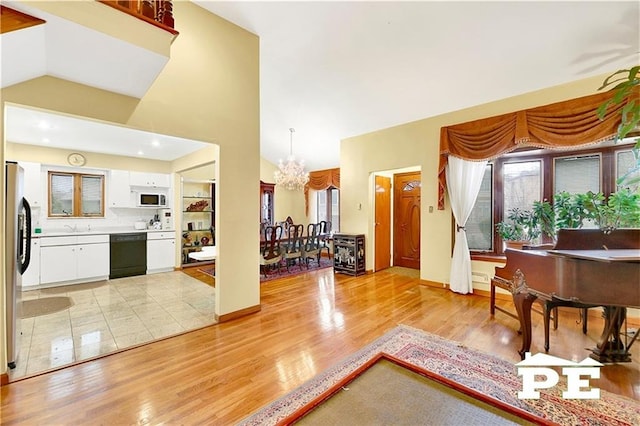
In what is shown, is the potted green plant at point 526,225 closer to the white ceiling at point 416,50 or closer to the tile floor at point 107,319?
the white ceiling at point 416,50

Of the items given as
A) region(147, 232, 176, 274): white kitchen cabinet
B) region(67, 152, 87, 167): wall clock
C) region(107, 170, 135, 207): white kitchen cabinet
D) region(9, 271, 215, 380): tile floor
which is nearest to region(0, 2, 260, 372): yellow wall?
region(9, 271, 215, 380): tile floor

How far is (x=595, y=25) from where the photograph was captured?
2705 millimetres

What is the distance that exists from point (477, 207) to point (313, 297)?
322 centimetres

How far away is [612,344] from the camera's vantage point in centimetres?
246

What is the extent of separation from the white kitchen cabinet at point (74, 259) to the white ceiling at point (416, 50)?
5.83 ft

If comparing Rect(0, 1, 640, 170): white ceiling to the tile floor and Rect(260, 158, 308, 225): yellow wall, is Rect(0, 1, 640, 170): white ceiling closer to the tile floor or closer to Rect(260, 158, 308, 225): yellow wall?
the tile floor

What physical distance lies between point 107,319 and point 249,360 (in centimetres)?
218

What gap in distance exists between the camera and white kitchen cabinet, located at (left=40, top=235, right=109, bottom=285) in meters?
4.50

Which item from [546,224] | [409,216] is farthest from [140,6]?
[409,216]

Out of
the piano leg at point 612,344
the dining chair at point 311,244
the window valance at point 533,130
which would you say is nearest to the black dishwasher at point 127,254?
the dining chair at point 311,244

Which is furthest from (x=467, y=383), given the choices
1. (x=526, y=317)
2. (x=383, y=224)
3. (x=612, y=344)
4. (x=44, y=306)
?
(x=44, y=306)

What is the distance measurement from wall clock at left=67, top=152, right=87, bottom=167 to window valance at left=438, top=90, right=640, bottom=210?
6888mm

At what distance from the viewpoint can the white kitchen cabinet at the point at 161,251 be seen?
5609 millimetres

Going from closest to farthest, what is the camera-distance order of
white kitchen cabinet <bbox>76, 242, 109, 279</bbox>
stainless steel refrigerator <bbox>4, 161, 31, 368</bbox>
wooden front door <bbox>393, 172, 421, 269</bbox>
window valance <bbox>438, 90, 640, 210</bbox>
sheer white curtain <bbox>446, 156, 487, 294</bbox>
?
stainless steel refrigerator <bbox>4, 161, 31, 368</bbox>
window valance <bbox>438, 90, 640, 210</bbox>
sheer white curtain <bbox>446, 156, 487, 294</bbox>
white kitchen cabinet <bbox>76, 242, 109, 279</bbox>
wooden front door <bbox>393, 172, 421, 269</bbox>
